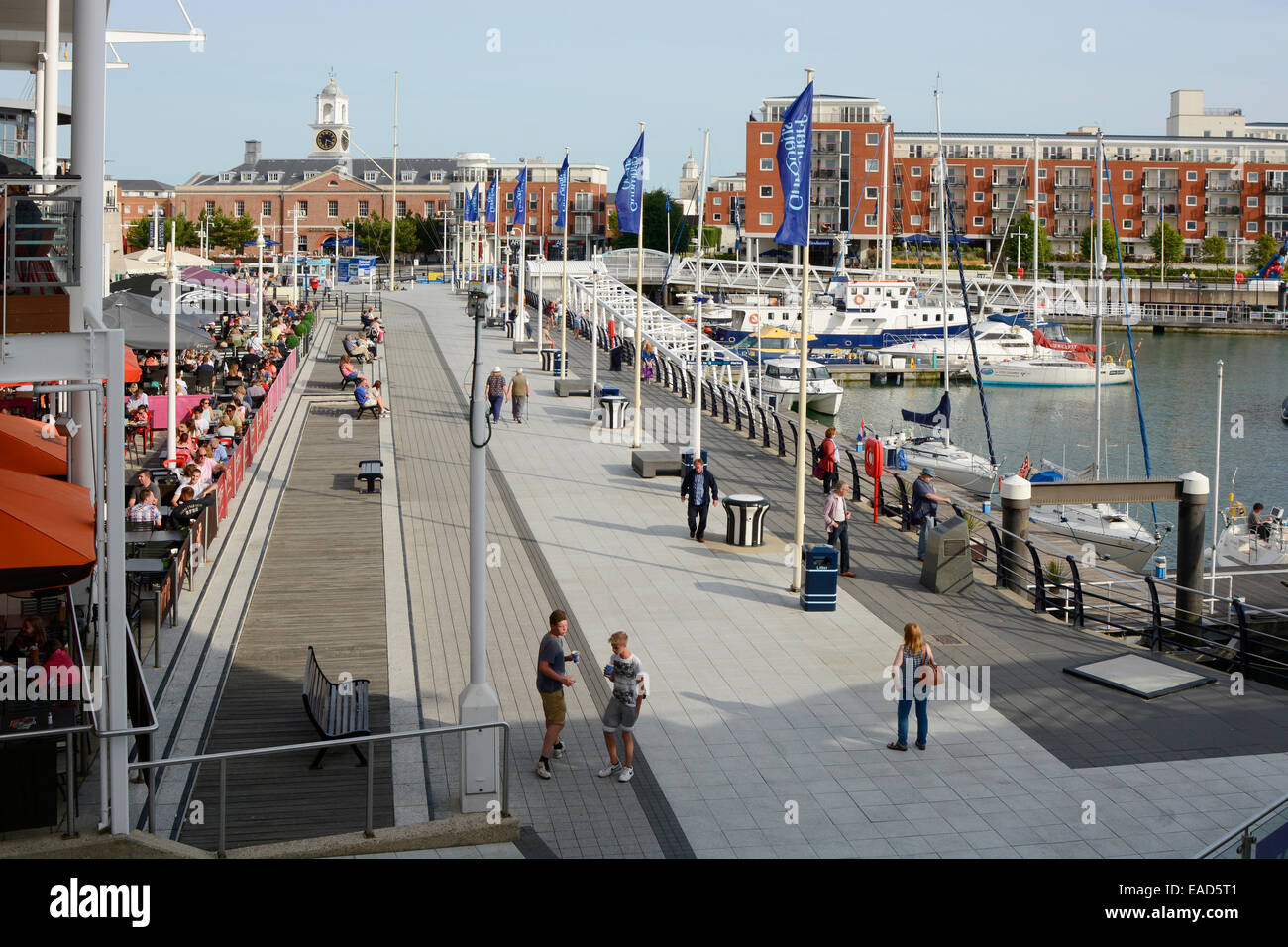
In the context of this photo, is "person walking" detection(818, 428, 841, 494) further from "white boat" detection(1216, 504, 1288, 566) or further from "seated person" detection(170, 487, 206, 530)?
"white boat" detection(1216, 504, 1288, 566)

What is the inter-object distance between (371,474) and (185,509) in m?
5.11

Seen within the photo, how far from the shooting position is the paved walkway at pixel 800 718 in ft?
Result: 36.2

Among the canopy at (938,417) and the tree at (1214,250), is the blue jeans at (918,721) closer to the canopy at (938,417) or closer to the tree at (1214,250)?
the canopy at (938,417)

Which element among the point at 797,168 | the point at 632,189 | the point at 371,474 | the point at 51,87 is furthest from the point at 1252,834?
the point at 632,189

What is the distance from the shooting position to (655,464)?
83.5 feet

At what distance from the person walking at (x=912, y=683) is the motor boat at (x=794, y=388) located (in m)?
45.2

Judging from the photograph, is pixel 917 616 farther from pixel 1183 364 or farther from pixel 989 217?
pixel 989 217

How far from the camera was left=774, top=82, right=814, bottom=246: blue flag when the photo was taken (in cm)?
1778

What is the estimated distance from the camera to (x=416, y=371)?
128 ft

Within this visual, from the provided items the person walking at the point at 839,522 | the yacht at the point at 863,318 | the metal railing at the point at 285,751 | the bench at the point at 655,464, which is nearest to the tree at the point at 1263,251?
the yacht at the point at 863,318

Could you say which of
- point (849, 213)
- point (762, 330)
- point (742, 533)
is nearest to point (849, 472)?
point (742, 533)

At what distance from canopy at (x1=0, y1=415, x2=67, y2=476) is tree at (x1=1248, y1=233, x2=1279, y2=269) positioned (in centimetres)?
11103

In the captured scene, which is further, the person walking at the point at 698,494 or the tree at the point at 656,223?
the tree at the point at 656,223

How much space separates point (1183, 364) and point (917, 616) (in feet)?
237
